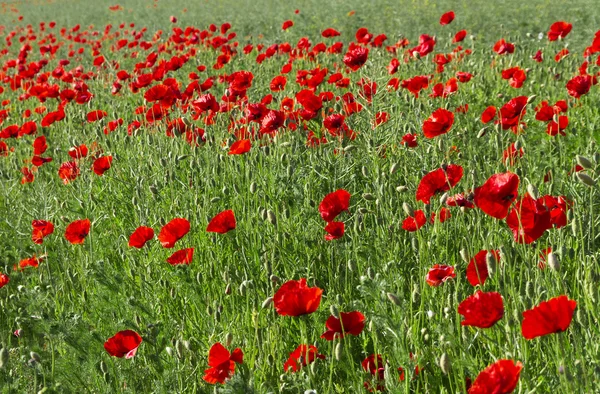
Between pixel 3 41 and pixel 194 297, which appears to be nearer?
pixel 194 297

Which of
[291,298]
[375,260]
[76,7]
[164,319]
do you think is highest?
[291,298]

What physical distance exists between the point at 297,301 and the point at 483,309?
1.24ft

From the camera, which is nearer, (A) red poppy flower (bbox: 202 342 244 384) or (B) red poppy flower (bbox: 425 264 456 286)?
(A) red poppy flower (bbox: 202 342 244 384)

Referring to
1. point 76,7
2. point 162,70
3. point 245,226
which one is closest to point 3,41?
point 76,7

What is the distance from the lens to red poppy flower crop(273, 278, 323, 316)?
139 cm

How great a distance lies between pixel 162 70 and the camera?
4117 mm

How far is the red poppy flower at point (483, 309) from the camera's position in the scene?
1248 mm

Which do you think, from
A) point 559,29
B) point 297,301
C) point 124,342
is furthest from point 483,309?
point 559,29

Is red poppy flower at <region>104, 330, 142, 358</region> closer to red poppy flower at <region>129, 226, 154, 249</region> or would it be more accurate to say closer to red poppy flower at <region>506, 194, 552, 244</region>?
red poppy flower at <region>129, 226, 154, 249</region>

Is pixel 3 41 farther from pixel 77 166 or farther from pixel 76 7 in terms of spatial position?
pixel 77 166

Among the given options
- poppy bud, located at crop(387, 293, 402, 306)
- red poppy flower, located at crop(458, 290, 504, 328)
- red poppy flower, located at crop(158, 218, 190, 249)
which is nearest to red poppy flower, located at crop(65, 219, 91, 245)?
red poppy flower, located at crop(158, 218, 190, 249)

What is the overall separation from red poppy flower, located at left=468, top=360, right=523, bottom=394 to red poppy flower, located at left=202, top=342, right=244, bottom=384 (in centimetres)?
53

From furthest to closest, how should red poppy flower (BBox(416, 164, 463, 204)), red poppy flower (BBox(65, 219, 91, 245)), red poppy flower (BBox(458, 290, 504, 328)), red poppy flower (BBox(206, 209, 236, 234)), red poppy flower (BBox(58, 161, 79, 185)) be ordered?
red poppy flower (BBox(58, 161, 79, 185)) < red poppy flower (BBox(65, 219, 91, 245)) < red poppy flower (BBox(206, 209, 236, 234)) < red poppy flower (BBox(416, 164, 463, 204)) < red poppy flower (BBox(458, 290, 504, 328))

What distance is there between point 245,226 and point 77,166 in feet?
3.48
